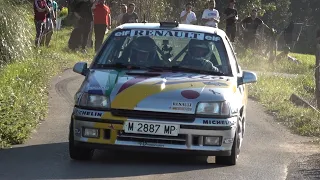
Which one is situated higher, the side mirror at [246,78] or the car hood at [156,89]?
the car hood at [156,89]

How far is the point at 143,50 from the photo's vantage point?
1031 centimetres

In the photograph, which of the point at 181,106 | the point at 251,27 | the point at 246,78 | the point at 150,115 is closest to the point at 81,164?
the point at 150,115

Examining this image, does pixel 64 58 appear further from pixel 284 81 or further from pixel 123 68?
pixel 123 68

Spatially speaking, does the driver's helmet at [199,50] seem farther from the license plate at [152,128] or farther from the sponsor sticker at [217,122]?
the license plate at [152,128]

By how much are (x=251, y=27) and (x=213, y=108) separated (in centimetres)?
1977

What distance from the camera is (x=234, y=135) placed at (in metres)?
9.34

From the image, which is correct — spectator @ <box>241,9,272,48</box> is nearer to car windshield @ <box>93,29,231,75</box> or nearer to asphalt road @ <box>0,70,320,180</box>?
asphalt road @ <box>0,70,320,180</box>

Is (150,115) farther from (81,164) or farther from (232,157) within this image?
(232,157)

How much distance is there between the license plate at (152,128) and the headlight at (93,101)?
332 millimetres

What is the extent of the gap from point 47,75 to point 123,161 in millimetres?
7415

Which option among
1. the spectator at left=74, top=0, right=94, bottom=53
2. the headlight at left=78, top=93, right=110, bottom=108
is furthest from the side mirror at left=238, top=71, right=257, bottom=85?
the spectator at left=74, top=0, right=94, bottom=53

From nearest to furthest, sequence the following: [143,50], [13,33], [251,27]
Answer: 1. [143,50]
2. [13,33]
3. [251,27]

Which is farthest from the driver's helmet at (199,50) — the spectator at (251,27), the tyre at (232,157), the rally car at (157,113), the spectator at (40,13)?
the spectator at (251,27)

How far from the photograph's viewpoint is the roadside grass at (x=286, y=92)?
1369 centimetres
